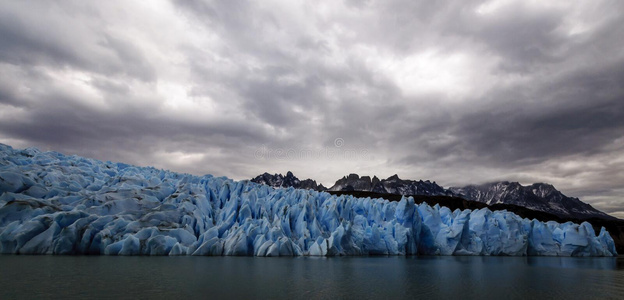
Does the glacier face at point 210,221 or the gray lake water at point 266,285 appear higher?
the glacier face at point 210,221

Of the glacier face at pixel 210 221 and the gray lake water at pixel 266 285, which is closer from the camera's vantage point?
the gray lake water at pixel 266 285

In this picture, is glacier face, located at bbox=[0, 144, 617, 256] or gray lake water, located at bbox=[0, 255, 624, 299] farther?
glacier face, located at bbox=[0, 144, 617, 256]

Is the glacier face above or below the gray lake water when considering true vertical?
above

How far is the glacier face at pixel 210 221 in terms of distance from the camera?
86.6 ft

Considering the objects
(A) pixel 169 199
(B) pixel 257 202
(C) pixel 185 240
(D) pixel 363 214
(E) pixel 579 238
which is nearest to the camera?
(C) pixel 185 240

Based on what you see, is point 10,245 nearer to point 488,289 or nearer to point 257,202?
point 257,202

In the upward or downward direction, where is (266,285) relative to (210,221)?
downward

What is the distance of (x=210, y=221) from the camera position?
32125mm

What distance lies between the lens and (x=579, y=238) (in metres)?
45.9

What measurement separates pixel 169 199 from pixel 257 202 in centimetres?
805

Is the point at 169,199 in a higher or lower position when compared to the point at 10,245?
higher

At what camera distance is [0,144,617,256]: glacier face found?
26.4m

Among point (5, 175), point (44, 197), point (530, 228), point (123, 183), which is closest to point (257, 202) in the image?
point (123, 183)

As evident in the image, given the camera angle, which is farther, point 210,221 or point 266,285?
point 210,221
